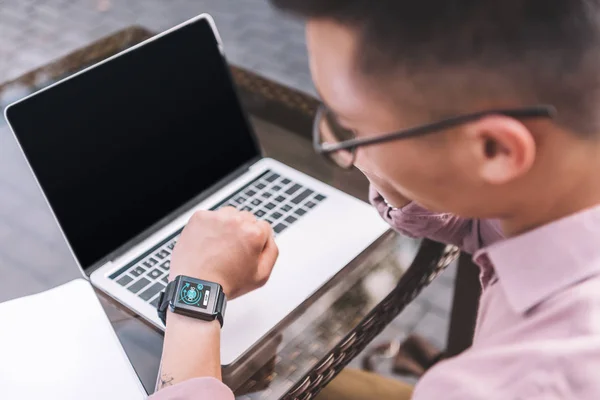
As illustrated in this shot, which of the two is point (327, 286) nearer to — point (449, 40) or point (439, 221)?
point (439, 221)

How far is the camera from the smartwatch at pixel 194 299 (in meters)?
0.69

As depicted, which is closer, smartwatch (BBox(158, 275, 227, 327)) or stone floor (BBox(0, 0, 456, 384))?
smartwatch (BBox(158, 275, 227, 327))

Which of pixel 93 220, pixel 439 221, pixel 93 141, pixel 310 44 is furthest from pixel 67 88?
pixel 439 221

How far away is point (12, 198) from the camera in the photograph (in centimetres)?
100

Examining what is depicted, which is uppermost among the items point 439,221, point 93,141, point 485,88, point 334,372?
point 485,88

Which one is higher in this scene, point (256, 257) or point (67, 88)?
point (67, 88)

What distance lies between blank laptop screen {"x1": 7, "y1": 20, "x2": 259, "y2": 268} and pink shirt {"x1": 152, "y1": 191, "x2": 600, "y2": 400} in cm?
32

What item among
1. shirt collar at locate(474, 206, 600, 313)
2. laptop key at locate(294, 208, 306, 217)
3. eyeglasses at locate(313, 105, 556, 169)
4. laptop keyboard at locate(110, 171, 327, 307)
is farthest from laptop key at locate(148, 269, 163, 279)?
shirt collar at locate(474, 206, 600, 313)

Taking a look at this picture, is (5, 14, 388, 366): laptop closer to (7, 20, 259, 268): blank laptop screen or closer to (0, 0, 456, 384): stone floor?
(7, 20, 259, 268): blank laptop screen

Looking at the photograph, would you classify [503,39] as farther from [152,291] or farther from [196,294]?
[152,291]

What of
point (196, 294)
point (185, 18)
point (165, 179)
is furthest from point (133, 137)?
point (185, 18)

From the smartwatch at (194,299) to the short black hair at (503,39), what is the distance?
0.35 metres

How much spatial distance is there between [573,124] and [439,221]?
32 centimetres

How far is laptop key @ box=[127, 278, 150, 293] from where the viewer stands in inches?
31.8
